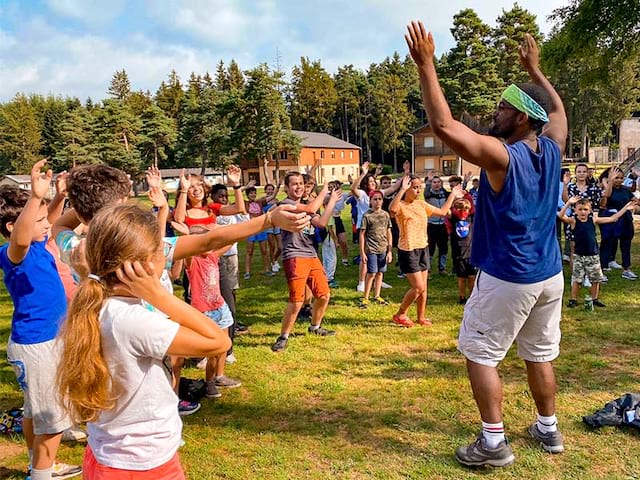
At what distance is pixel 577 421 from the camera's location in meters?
3.77

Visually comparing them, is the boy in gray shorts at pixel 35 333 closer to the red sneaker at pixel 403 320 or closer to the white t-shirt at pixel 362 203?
the red sneaker at pixel 403 320

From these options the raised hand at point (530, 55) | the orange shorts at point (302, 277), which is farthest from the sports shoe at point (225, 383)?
the raised hand at point (530, 55)

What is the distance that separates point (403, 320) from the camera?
639 cm

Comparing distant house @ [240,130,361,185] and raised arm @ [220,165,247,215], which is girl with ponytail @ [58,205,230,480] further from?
distant house @ [240,130,361,185]

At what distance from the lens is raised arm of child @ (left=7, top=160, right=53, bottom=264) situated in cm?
257

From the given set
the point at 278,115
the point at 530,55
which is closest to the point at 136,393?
the point at 530,55

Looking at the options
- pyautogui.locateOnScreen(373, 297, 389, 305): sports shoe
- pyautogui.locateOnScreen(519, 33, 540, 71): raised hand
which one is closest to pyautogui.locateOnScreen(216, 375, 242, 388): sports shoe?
pyautogui.locateOnScreen(373, 297, 389, 305): sports shoe

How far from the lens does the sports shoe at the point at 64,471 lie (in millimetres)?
3414

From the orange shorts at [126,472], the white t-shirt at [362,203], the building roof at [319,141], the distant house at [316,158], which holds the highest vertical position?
the building roof at [319,141]

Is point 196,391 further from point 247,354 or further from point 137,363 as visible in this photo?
point 137,363

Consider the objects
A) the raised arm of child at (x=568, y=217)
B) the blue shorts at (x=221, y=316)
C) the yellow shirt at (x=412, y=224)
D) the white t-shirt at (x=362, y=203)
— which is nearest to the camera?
the blue shorts at (x=221, y=316)

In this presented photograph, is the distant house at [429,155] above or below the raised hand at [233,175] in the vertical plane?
above

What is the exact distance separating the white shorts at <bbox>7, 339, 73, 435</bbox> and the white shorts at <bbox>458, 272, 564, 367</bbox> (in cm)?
250

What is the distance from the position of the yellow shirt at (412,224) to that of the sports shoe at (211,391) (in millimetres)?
3065
